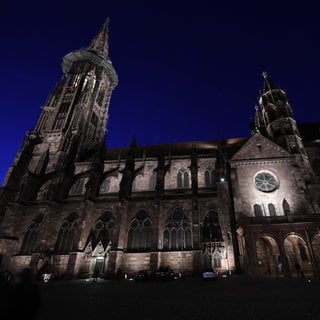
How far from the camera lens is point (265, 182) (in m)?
26.7

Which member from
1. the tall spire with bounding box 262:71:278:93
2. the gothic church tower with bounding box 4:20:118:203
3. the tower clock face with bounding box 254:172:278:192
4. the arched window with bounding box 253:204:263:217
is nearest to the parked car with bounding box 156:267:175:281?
the arched window with bounding box 253:204:263:217

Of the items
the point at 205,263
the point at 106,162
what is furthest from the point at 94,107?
the point at 205,263

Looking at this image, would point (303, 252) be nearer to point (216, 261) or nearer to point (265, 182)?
point (265, 182)

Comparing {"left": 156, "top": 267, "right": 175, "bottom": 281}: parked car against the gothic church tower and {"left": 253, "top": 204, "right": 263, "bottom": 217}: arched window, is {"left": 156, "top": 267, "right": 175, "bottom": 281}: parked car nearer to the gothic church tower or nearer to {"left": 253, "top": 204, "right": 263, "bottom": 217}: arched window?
{"left": 253, "top": 204, "right": 263, "bottom": 217}: arched window

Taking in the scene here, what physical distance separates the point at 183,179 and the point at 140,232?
958 cm

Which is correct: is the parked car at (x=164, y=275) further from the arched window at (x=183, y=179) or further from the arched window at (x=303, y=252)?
the arched window at (x=303, y=252)

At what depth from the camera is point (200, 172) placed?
101ft

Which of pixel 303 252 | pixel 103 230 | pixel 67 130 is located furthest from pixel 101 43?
pixel 303 252

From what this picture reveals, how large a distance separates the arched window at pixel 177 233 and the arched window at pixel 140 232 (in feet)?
5.78

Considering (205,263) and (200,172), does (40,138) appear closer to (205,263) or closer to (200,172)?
(200,172)

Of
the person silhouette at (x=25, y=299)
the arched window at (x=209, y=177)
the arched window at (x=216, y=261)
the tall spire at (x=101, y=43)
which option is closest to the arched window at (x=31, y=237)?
the arched window at (x=216, y=261)

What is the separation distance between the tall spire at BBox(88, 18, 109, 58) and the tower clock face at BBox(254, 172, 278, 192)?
150 ft

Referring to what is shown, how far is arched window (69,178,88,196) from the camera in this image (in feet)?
103

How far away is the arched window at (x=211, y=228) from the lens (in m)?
22.7
